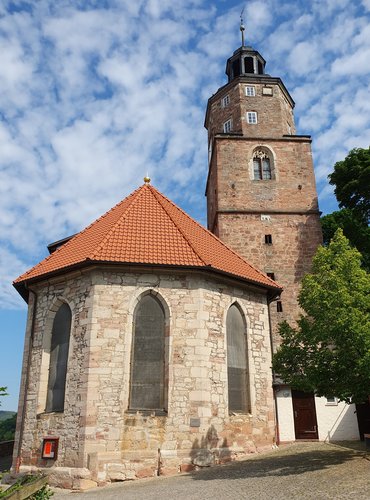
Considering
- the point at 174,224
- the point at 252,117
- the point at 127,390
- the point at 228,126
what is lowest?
the point at 127,390

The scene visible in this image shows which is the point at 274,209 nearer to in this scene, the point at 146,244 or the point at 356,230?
the point at 356,230

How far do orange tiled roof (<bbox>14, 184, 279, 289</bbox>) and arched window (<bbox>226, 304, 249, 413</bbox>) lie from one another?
1227 mm

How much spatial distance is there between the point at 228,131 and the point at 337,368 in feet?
47.0

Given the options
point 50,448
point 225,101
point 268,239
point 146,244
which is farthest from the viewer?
point 225,101

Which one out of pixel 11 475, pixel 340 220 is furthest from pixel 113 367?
pixel 340 220

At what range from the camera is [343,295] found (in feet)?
30.6

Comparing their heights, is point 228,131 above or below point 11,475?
above

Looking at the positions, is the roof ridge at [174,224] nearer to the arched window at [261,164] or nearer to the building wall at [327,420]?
the building wall at [327,420]

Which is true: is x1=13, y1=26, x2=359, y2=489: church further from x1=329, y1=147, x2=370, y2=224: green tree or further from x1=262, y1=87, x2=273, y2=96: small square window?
x1=329, y1=147, x2=370, y2=224: green tree

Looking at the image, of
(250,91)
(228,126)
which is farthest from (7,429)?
(250,91)

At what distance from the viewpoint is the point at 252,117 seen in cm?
2056

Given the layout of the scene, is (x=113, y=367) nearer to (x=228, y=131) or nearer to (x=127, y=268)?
(x=127, y=268)

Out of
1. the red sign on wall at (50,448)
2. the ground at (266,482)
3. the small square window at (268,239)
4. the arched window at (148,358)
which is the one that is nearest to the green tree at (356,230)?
the small square window at (268,239)

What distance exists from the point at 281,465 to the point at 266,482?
1.79 m
